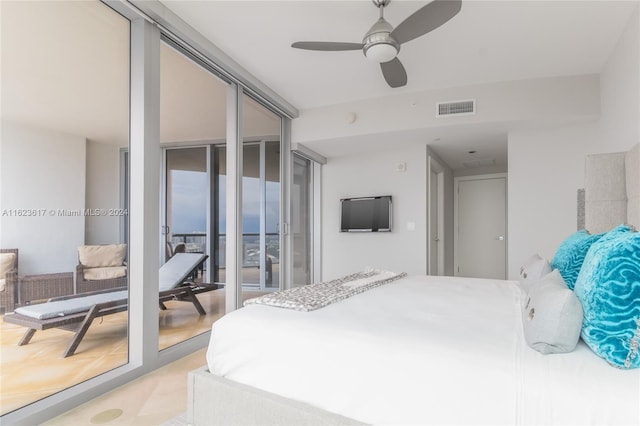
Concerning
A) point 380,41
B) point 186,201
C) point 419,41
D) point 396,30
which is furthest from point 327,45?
point 186,201

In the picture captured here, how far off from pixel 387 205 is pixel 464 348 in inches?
154

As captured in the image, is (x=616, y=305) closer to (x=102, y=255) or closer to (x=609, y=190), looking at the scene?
(x=609, y=190)

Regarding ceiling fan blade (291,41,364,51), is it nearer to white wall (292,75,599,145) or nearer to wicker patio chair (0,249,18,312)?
white wall (292,75,599,145)

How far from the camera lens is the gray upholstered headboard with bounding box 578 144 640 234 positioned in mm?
2370

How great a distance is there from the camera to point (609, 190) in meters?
2.49

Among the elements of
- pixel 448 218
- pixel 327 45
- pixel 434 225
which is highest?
pixel 327 45

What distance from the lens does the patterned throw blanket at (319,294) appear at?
1705mm

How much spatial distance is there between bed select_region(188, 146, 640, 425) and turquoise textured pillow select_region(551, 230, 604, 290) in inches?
13.5

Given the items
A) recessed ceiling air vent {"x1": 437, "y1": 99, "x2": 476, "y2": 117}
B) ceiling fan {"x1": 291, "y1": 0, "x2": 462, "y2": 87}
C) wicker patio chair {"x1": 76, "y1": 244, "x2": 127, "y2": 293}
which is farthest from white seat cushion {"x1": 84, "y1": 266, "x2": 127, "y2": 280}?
recessed ceiling air vent {"x1": 437, "y1": 99, "x2": 476, "y2": 117}

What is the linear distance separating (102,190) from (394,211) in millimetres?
3715

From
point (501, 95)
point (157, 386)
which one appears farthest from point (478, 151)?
point (157, 386)

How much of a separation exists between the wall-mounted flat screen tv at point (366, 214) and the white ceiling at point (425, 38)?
1730 mm

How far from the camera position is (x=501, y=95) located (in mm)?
3773

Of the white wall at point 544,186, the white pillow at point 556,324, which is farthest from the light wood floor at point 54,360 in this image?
the white wall at point 544,186
